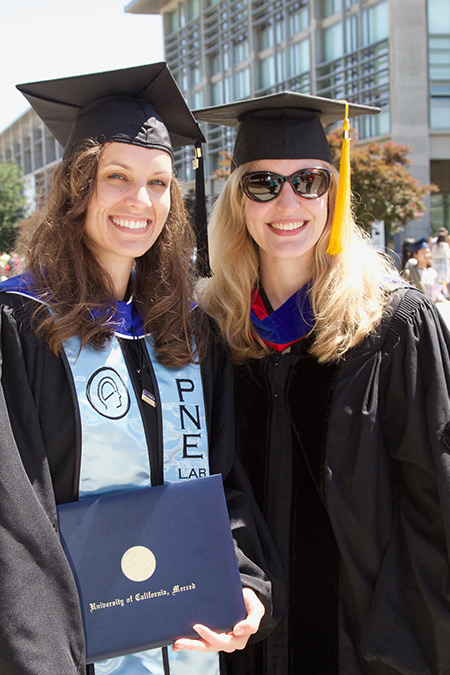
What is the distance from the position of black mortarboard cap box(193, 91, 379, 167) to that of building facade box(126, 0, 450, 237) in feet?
67.5

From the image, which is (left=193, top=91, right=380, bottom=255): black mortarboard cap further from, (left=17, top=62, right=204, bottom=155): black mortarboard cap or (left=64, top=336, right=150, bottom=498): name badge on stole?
(left=64, top=336, right=150, bottom=498): name badge on stole

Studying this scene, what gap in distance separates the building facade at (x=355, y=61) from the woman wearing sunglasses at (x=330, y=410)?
68.2 ft

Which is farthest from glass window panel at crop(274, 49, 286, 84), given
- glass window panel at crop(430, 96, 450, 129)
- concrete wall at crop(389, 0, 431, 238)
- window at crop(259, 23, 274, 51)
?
glass window panel at crop(430, 96, 450, 129)

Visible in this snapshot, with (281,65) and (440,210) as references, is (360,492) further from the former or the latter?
(281,65)

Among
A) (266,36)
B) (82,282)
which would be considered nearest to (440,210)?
(266,36)

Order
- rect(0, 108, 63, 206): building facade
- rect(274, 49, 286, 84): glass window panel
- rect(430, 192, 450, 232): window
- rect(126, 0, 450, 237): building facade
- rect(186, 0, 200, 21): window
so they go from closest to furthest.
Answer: rect(126, 0, 450, 237): building facade
rect(430, 192, 450, 232): window
rect(274, 49, 286, 84): glass window panel
rect(186, 0, 200, 21): window
rect(0, 108, 63, 206): building facade

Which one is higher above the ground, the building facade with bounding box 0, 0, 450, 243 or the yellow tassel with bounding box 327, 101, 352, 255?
the building facade with bounding box 0, 0, 450, 243

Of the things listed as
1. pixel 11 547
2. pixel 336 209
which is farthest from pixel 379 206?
pixel 11 547

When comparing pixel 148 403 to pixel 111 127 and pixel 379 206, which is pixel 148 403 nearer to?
pixel 111 127

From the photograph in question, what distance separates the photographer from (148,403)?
1807mm

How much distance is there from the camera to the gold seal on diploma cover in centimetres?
159

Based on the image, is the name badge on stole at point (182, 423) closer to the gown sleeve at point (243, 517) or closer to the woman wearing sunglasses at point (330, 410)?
the gown sleeve at point (243, 517)

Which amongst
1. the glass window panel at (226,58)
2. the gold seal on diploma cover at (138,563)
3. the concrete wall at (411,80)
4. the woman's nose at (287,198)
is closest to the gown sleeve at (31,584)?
the gold seal on diploma cover at (138,563)

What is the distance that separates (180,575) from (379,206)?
57.3ft
